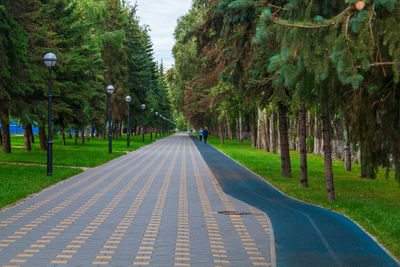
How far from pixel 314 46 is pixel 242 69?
7.98 meters

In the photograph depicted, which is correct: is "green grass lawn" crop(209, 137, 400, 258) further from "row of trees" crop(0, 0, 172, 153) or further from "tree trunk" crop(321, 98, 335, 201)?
"row of trees" crop(0, 0, 172, 153)

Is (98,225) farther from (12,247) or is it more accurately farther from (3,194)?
(3,194)

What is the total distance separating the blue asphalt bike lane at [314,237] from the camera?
20.1ft

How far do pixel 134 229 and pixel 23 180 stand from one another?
7.43 meters

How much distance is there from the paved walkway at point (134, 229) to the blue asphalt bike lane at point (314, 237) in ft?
0.92

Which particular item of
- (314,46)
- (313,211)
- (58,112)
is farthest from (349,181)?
(58,112)

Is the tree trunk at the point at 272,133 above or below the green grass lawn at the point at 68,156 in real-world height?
above

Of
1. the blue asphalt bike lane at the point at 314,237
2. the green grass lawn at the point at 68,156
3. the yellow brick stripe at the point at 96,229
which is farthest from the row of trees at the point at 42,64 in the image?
the blue asphalt bike lane at the point at 314,237

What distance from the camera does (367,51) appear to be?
17.7 ft

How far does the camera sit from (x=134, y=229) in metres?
7.78

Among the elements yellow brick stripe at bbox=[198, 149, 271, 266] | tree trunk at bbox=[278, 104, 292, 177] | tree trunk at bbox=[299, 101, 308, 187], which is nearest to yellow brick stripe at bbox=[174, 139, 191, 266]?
yellow brick stripe at bbox=[198, 149, 271, 266]

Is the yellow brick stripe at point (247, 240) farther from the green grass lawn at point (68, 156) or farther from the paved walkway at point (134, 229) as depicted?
the green grass lawn at point (68, 156)

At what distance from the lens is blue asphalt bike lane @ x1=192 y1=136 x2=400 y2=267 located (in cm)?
612

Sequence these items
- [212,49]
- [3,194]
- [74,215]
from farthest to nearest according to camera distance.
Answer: [212,49], [3,194], [74,215]
